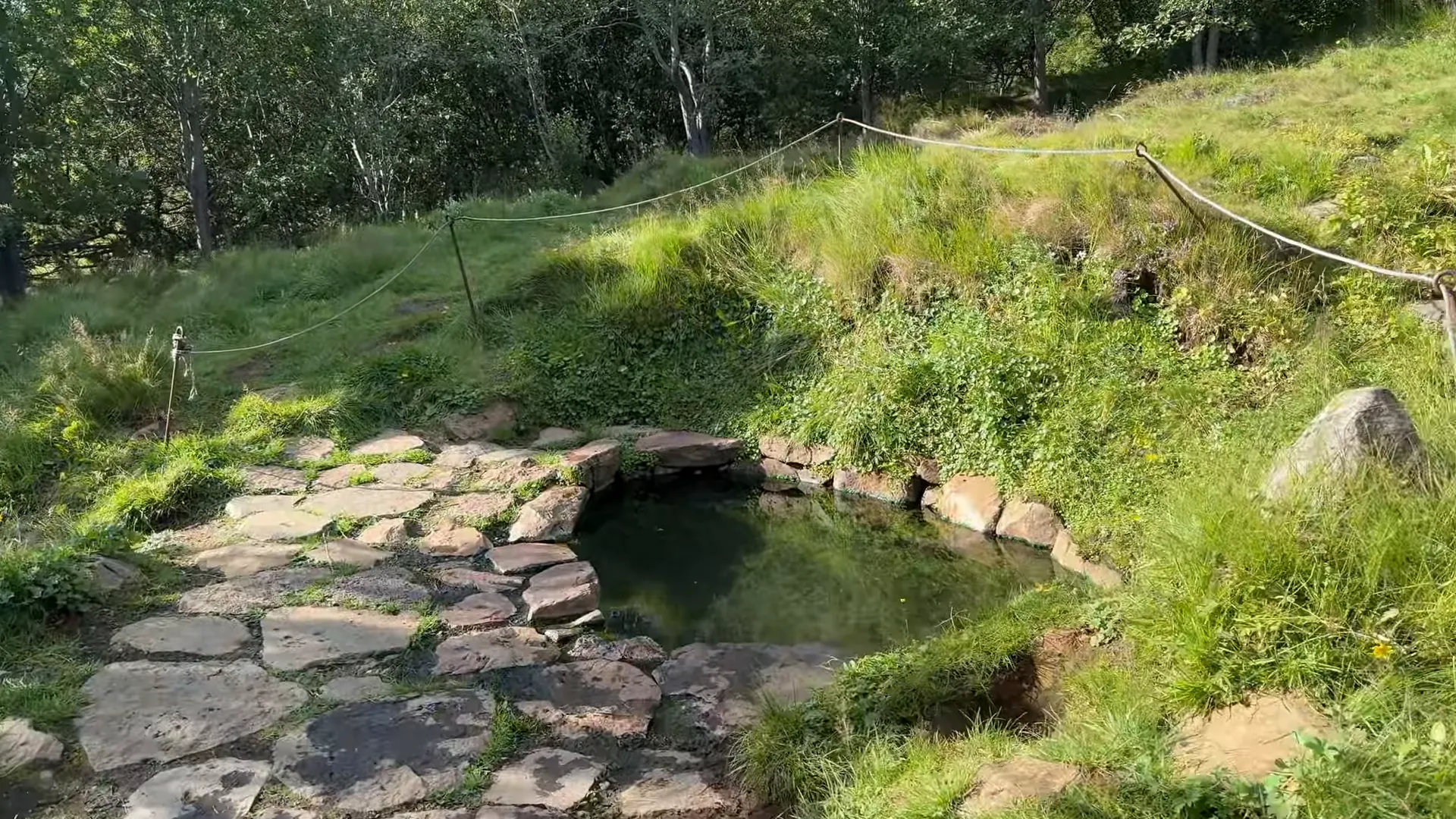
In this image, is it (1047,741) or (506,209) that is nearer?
(1047,741)

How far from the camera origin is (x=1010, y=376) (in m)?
5.22

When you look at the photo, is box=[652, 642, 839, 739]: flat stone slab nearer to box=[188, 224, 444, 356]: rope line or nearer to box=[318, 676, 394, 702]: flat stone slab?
box=[318, 676, 394, 702]: flat stone slab

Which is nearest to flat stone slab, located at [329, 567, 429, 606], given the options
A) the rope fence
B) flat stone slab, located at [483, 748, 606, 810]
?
flat stone slab, located at [483, 748, 606, 810]

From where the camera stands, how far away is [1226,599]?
276 cm

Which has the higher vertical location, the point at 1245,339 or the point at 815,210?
the point at 815,210

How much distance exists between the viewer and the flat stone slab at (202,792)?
258 centimetres

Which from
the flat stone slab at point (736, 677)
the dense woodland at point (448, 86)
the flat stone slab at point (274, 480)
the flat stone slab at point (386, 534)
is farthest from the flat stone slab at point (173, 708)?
the dense woodland at point (448, 86)

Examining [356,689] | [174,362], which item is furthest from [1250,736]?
[174,362]

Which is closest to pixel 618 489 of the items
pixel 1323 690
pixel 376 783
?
pixel 376 783

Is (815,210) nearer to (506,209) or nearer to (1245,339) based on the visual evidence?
(1245,339)

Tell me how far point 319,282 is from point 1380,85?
1025cm

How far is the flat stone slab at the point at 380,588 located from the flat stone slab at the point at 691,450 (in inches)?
84.7

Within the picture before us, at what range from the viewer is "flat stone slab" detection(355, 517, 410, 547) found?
453 centimetres

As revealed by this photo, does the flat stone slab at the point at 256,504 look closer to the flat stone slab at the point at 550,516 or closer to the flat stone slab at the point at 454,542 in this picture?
the flat stone slab at the point at 454,542
